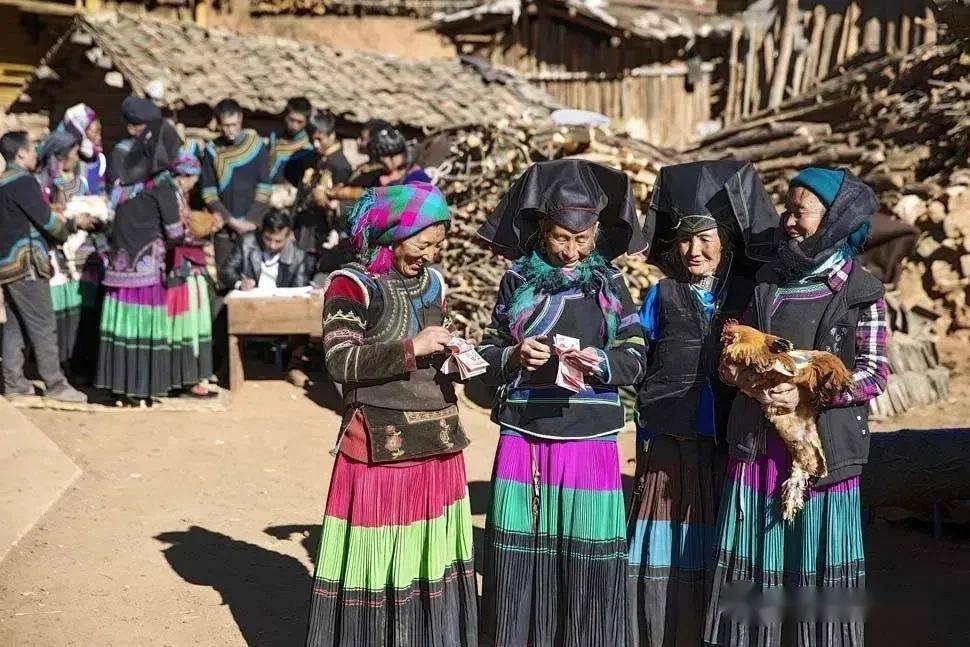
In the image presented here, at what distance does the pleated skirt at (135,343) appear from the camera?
28.8 feet

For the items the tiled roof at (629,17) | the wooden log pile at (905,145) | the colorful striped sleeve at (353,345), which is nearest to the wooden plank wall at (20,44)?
the tiled roof at (629,17)

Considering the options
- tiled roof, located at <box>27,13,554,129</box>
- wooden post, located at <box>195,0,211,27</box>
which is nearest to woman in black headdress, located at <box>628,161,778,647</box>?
tiled roof, located at <box>27,13,554,129</box>

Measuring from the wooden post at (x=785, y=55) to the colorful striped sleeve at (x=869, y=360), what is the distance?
14926mm

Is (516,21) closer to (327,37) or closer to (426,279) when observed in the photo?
(327,37)

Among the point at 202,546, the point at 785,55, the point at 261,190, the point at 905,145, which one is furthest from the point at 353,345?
the point at 785,55

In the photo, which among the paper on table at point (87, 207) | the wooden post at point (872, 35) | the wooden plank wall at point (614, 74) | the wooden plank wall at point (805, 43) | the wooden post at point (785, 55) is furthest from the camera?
the wooden plank wall at point (614, 74)

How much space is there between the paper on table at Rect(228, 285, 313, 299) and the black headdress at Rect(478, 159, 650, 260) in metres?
5.44

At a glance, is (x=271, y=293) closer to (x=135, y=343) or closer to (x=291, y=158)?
(x=135, y=343)

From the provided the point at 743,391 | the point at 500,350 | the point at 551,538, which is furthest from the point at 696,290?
the point at 551,538

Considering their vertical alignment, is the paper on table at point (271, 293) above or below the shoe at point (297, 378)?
above

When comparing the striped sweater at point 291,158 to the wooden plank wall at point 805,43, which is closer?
the striped sweater at point 291,158

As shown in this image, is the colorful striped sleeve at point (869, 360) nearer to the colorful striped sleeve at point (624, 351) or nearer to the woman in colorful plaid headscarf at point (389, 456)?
the colorful striped sleeve at point (624, 351)

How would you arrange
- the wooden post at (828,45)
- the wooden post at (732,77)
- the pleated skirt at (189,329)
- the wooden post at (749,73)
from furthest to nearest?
the wooden post at (732,77) → the wooden post at (749,73) → the wooden post at (828,45) → the pleated skirt at (189,329)

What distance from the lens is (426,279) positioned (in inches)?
168
